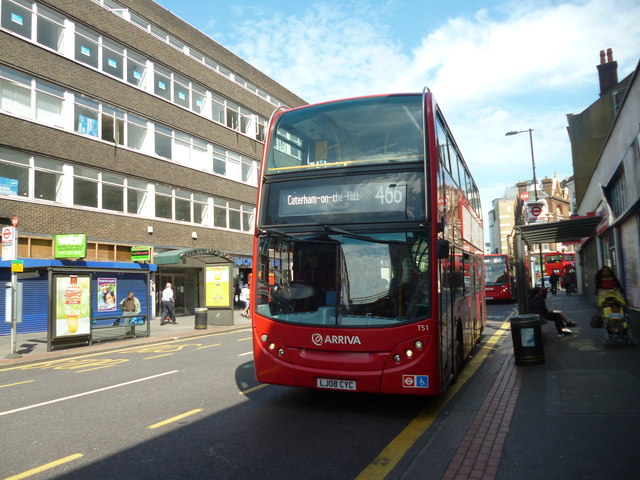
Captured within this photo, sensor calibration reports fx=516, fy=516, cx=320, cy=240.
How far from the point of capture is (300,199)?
6.59m

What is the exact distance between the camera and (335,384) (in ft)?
19.8

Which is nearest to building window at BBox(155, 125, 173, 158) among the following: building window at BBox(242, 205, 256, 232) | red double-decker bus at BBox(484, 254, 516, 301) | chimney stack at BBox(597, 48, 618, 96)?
building window at BBox(242, 205, 256, 232)

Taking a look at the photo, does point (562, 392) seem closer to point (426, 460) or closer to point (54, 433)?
point (426, 460)

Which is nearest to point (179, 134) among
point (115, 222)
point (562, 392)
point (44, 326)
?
point (115, 222)

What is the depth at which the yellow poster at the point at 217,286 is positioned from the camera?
70.1 feet

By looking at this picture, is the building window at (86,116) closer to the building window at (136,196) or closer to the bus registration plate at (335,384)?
the building window at (136,196)

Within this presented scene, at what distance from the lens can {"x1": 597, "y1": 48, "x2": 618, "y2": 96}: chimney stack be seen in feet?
110

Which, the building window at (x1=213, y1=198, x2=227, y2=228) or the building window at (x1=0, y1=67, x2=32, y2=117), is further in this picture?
the building window at (x1=213, y1=198, x2=227, y2=228)

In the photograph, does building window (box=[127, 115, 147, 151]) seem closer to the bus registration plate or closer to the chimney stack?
the bus registration plate

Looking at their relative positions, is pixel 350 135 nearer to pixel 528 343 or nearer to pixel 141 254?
pixel 528 343

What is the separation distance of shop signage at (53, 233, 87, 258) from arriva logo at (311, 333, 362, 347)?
46.2ft

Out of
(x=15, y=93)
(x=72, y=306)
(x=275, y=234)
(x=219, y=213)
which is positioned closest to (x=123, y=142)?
(x=15, y=93)

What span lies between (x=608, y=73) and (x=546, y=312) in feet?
91.3

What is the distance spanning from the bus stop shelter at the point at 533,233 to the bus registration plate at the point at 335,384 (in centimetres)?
720
